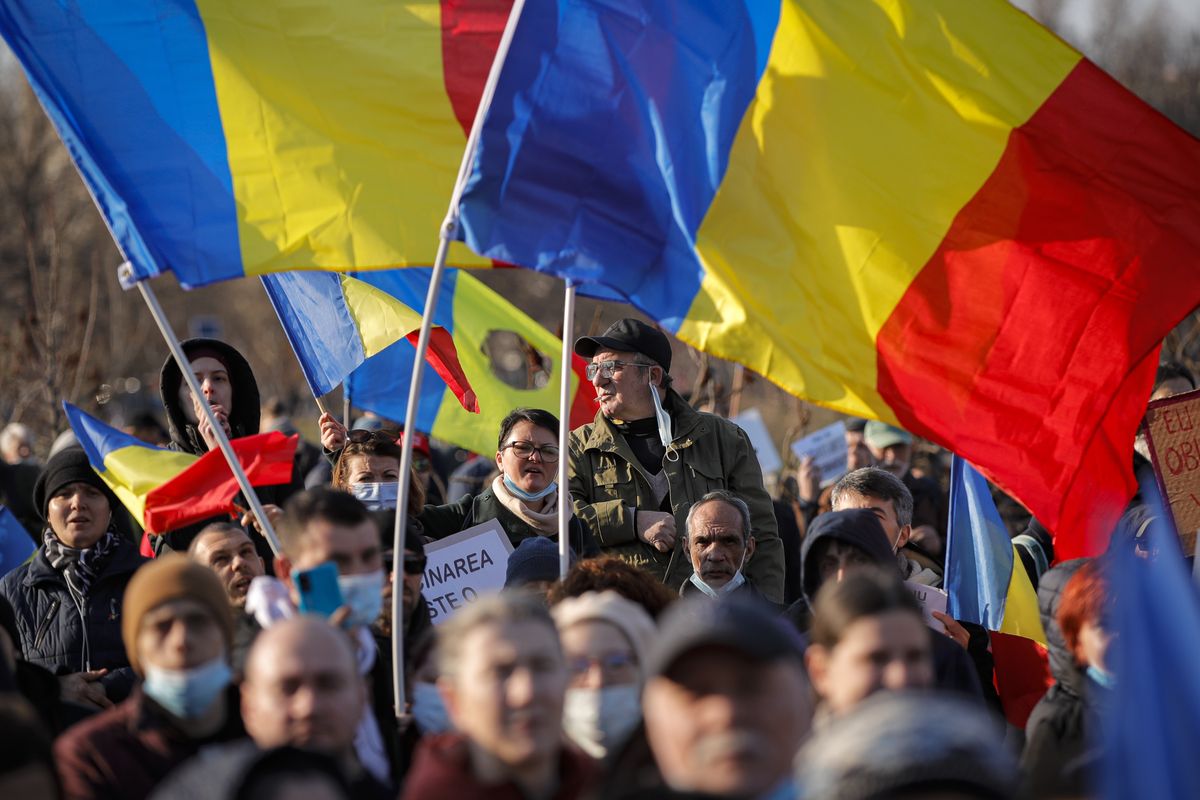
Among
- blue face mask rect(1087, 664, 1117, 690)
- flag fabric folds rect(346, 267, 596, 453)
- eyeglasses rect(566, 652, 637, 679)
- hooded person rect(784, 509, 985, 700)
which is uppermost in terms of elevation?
flag fabric folds rect(346, 267, 596, 453)

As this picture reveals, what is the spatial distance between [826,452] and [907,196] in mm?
5096

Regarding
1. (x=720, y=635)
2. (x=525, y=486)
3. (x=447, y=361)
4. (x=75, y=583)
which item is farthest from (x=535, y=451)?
(x=720, y=635)

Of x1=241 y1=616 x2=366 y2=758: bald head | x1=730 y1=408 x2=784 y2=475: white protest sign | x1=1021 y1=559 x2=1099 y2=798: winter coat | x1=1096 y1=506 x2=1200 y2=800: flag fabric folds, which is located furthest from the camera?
x1=730 y1=408 x2=784 y2=475: white protest sign

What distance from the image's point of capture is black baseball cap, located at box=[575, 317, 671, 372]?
307 inches

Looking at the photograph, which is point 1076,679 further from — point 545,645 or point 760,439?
point 760,439

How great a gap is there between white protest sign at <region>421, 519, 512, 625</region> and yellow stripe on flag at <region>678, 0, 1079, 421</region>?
174 cm

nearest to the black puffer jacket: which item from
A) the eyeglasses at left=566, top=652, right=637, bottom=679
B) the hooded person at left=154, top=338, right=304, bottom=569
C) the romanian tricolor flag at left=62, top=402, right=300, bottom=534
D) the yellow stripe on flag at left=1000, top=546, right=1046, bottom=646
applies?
the romanian tricolor flag at left=62, top=402, right=300, bottom=534

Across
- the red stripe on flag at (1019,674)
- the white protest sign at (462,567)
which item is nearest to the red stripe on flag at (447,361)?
the white protest sign at (462,567)

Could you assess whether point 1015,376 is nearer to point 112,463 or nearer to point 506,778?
point 506,778

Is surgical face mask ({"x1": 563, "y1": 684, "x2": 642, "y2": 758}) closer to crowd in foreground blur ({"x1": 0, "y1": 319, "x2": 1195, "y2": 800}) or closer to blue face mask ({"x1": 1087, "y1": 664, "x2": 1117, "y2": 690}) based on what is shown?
crowd in foreground blur ({"x1": 0, "y1": 319, "x2": 1195, "y2": 800})

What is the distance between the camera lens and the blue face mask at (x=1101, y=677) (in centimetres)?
498

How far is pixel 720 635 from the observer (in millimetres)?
3631

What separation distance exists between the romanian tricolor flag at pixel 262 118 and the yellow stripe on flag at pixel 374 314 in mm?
1590

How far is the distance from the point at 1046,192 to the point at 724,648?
308 centimetres
